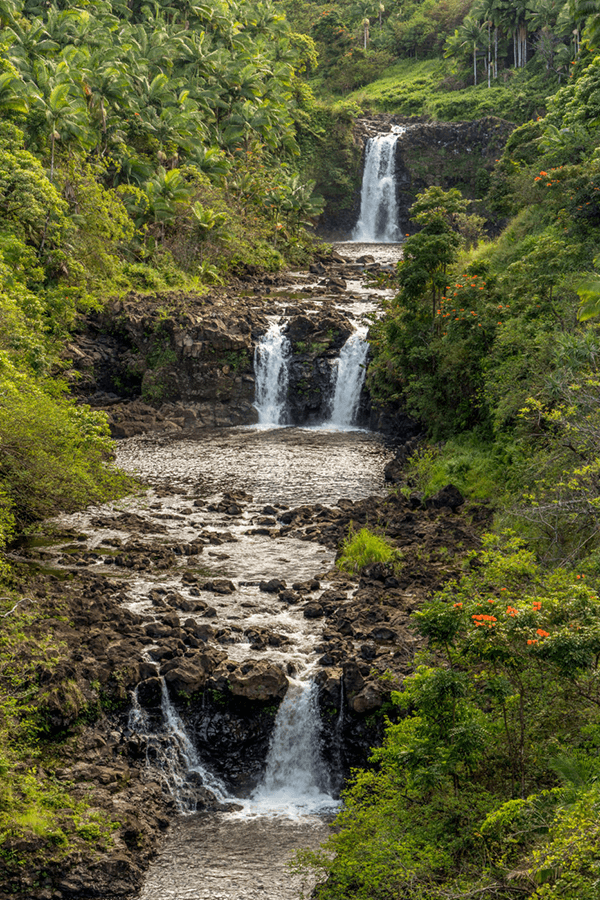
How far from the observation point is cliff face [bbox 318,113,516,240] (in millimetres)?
61031

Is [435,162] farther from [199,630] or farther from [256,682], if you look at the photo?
[256,682]

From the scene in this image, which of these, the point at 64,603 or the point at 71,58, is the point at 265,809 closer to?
the point at 64,603

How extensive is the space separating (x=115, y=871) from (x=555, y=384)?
482 inches

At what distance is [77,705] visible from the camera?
1405 centimetres

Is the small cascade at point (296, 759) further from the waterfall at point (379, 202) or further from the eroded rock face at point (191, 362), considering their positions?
the waterfall at point (379, 202)

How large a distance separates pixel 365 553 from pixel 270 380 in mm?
18697

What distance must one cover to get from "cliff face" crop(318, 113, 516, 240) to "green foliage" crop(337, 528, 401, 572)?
151 feet

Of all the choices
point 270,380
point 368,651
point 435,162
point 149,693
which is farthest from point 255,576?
point 435,162

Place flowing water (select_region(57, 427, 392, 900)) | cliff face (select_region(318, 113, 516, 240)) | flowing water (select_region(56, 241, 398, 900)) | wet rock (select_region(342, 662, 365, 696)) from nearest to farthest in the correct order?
flowing water (select_region(57, 427, 392, 900)) → flowing water (select_region(56, 241, 398, 900)) → wet rock (select_region(342, 662, 365, 696)) → cliff face (select_region(318, 113, 516, 240))

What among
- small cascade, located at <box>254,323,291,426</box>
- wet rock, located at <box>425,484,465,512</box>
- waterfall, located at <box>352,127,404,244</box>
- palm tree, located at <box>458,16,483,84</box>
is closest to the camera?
wet rock, located at <box>425,484,465,512</box>

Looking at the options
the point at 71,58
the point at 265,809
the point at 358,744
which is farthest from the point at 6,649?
the point at 71,58

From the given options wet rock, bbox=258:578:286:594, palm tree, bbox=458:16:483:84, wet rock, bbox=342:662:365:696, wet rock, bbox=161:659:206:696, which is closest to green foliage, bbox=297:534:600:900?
wet rock, bbox=342:662:365:696

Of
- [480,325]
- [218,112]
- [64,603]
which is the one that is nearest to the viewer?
[64,603]

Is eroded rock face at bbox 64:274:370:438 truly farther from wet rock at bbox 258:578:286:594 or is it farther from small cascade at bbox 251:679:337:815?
small cascade at bbox 251:679:337:815
